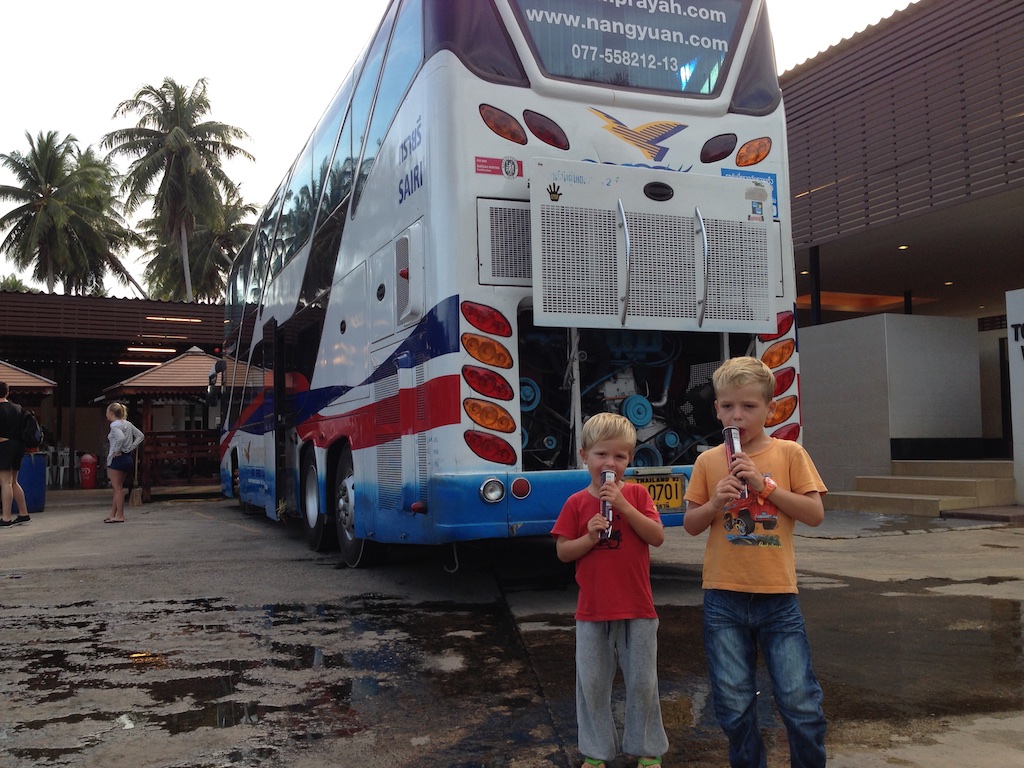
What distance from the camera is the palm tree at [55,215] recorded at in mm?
41125

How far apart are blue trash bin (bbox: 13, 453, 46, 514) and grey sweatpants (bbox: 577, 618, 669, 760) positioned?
15553 mm

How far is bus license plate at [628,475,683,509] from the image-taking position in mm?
5945

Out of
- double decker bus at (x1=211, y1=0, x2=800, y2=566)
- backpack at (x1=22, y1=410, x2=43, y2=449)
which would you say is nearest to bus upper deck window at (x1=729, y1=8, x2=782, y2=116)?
double decker bus at (x1=211, y1=0, x2=800, y2=566)

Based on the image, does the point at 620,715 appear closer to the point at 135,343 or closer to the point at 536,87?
the point at 536,87

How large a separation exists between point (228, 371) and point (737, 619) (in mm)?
12180

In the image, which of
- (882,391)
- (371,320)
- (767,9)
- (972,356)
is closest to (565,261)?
(371,320)

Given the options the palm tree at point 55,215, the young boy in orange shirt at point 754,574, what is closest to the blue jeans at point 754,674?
the young boy in orange shirt at point 754,574

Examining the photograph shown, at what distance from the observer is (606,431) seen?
302 centimetres

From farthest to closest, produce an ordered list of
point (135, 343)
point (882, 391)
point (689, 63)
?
point (135, 343) → point (882, 391) → point (689, 63)

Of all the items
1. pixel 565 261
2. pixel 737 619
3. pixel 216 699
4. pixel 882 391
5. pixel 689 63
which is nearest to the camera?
pixel 737 619

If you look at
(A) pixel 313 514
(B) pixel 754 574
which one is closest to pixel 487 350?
(B) pixel 754 574

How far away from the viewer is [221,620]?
229 inches

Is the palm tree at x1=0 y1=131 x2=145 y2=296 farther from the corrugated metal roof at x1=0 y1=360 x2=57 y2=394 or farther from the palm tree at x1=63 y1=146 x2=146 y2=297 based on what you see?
the corrugated metal roof at x1=0 y1=360 x2=57 y2=394

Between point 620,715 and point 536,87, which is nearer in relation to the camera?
point 620,715
